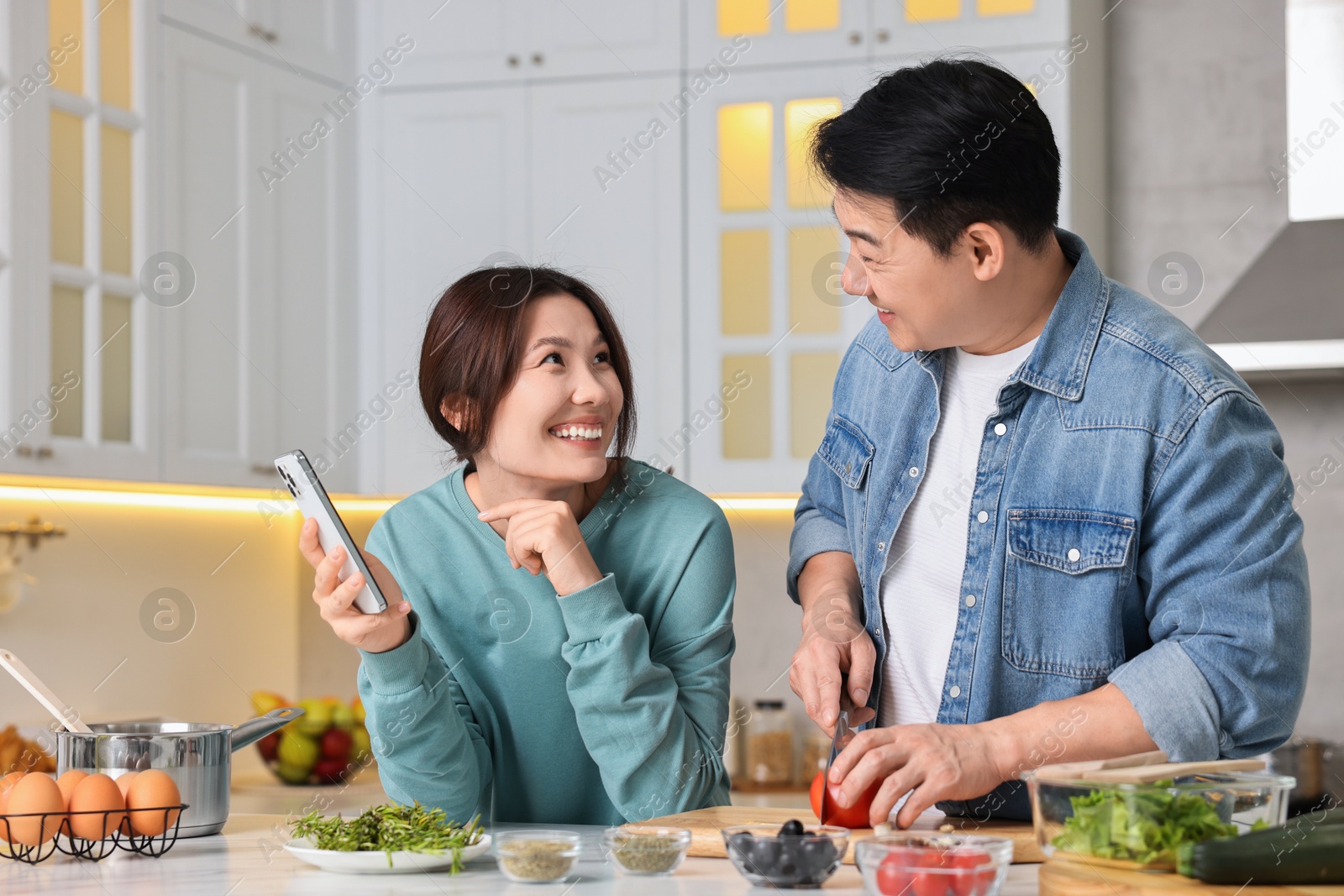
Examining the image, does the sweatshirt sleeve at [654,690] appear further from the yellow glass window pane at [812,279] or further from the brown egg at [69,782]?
the yellow glass window pane at [812,279]

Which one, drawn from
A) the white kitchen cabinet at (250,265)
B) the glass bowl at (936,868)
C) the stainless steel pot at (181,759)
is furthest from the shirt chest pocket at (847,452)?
the white kitchen cabinet at (250,265)

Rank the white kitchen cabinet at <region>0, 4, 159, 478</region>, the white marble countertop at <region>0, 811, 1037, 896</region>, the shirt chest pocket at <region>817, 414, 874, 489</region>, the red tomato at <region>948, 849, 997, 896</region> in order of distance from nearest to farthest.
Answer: the red tomato at <region>948, 849, 997, 896</region>, the white marble countertop at <region>0, 811, 1037, 896</region>, the shirt chest pocket at <region>817, 414, 874, 489</region>, the white kitchen cabinet at <region>0, 4, 159, 478</region>

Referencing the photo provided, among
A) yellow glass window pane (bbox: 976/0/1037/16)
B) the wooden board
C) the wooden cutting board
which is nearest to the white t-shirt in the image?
the wooden cutting board

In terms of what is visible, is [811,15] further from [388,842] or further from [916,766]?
[388,842]

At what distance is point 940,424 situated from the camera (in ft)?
4.53

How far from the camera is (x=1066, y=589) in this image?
1.23 m

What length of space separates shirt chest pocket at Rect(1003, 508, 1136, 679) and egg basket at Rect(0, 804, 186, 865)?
2.54 feet

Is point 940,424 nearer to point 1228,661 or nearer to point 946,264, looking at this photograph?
point 946,264

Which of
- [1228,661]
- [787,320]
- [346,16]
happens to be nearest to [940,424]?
[1228,661]

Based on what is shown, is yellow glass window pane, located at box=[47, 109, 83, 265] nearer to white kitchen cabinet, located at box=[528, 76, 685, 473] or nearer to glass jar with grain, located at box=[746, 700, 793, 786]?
white kitchen cabinet, located at box=[528, 76, 685, 473]

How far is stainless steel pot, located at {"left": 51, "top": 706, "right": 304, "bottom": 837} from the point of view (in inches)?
46.6

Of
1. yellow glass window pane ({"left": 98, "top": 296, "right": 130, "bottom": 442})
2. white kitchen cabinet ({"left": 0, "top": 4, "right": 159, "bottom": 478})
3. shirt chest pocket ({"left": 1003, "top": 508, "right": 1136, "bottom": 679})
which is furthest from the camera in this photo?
yellow glass window pane ({"left": 98, "top": 296, "right": 130, "bottom": 442})

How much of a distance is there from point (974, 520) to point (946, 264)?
9.8 inches

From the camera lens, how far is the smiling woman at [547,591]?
1316mm
